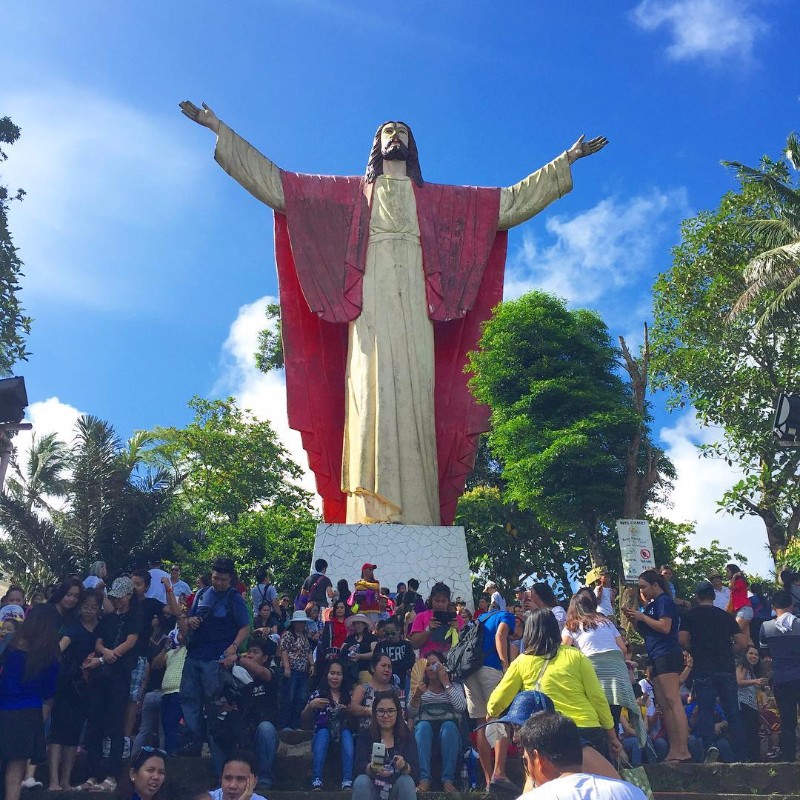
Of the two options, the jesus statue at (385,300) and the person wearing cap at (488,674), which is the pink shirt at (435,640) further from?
the jesus statue at (385,300)

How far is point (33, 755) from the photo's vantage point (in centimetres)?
646

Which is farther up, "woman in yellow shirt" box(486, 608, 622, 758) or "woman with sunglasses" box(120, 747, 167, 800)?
"woman in yellow shirt" box(486, 608, 622, 758)

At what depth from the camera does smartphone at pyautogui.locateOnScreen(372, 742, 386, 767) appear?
21.0ft

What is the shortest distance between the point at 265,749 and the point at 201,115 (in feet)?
36.1

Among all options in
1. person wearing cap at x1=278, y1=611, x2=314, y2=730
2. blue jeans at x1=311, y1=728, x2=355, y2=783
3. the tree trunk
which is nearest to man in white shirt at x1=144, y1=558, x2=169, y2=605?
person wearing cap at x1=278, y1=611, x2=314, y2=730

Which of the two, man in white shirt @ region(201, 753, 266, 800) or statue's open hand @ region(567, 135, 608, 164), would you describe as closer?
man in white shirt @ region(201, 753, 266, 800)

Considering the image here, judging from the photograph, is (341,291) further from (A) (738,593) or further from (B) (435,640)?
(B) (435,640)

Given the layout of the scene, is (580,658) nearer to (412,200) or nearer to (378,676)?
(378,676)

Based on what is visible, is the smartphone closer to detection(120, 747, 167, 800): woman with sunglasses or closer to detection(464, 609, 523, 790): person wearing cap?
detection(464, 609, 523, 790): person wearing cap

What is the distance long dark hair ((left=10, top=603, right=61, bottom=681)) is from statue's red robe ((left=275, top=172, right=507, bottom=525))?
373 inches

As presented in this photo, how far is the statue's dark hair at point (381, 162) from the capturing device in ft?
54.6

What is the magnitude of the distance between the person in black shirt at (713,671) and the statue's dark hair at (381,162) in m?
10.8

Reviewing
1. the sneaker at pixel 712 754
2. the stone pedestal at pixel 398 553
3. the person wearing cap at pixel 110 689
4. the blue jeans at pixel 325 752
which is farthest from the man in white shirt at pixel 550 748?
the stone pedestal at pixel 398 553

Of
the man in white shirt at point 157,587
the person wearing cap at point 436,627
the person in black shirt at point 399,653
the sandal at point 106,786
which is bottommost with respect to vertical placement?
the sandal at point 106,786
